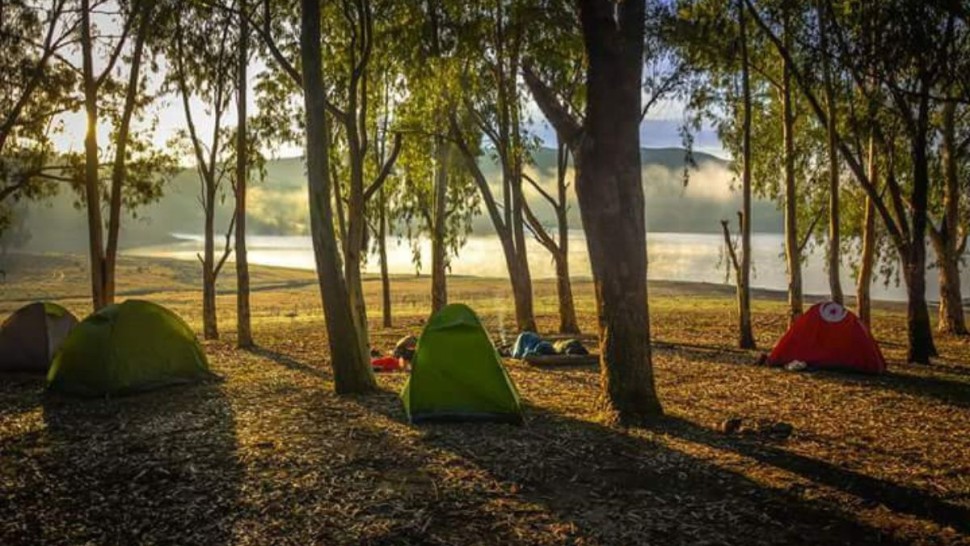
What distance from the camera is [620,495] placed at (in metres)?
6.66

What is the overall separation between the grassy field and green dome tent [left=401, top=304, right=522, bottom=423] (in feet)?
0.95

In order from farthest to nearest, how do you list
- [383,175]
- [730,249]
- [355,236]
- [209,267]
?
[209,267] < [730,249] < [383,175] < [355,236]

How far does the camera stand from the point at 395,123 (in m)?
16.1

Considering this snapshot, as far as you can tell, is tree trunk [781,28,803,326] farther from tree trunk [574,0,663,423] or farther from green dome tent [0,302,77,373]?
green dome tent [0,302,77,373]

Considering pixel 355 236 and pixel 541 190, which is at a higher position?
pixel 541 190

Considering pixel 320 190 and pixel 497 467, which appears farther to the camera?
pixel 320 190

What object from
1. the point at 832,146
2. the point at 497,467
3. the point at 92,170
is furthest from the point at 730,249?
the point at 92,170

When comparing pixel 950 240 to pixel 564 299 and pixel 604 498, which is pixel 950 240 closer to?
pixel 564 299

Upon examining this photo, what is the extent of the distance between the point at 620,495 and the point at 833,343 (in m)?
8.58

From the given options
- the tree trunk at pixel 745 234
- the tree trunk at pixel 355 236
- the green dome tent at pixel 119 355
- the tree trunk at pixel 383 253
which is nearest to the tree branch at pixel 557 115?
the tree trunk at pixel 355 236

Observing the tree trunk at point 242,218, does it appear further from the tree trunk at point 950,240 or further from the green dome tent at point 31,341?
the tree trunk at point 950,240

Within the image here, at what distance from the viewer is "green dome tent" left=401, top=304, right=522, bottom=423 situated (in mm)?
9086

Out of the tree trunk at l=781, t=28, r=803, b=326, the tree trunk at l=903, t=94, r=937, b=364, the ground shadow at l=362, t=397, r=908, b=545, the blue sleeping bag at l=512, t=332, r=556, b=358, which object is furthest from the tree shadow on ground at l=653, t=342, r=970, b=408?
the ground shadow at l=362, t=397, r=908, b=545

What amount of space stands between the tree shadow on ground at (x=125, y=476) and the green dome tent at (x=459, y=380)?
235 centimetres
